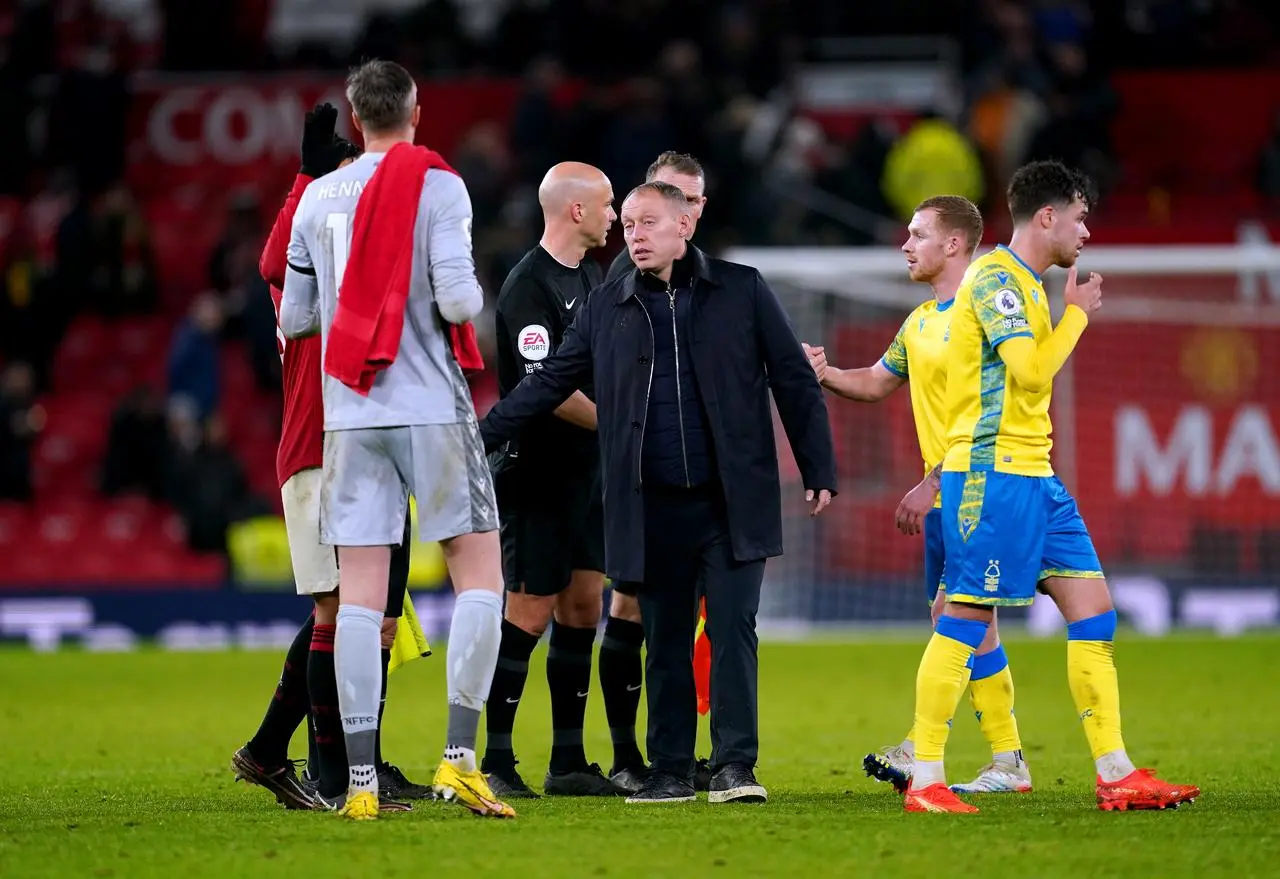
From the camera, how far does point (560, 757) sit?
797 cm

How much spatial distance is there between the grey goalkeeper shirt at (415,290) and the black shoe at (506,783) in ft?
5.71

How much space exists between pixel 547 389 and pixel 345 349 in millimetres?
1051

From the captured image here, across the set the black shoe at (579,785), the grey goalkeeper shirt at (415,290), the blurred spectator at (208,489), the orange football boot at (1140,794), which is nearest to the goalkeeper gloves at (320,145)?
the grey goalkeeper shirt at (415,290)

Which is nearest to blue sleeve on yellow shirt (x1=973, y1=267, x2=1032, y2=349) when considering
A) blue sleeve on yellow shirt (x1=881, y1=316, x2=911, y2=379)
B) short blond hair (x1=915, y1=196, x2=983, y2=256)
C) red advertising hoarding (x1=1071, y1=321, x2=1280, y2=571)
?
Result: short blond hair (x1=915, y1=196, x2=983, y2=256)

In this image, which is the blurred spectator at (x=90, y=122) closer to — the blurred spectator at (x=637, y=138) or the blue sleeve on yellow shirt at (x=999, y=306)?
the blurred spectator at (x=637, y=138)

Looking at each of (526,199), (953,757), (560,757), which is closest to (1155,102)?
(526,199)

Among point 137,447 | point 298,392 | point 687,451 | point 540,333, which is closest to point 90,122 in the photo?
point 137,447

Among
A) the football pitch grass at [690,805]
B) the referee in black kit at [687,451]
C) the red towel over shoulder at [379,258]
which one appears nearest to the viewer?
the football pitch grass at [690,805]

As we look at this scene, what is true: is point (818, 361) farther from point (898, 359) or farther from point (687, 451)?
point (687, 451)

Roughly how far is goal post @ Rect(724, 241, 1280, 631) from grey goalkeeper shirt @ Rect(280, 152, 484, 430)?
9670 millimetres

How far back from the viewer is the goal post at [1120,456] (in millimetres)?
16688

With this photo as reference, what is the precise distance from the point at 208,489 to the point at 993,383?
1196 cm

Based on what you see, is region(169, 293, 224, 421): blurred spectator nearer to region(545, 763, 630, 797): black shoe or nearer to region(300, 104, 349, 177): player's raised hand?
region(545, 763, 630, 797): black shoe

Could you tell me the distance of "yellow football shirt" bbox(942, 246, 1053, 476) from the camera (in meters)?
6.95
